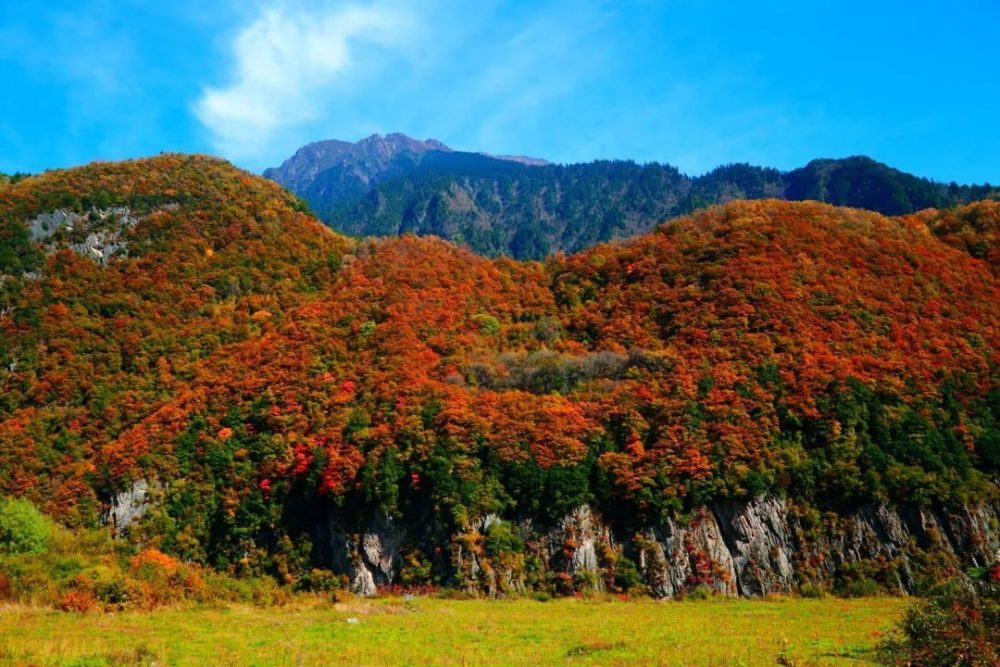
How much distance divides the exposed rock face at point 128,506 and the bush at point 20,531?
24.6 feet

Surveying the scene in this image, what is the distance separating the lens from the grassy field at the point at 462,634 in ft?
68.3

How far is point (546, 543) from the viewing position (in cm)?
4281

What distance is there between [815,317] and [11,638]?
184 feet

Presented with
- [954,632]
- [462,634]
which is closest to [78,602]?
[462,634]

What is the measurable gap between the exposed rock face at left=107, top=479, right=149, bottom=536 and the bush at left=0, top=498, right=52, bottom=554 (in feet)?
24.6

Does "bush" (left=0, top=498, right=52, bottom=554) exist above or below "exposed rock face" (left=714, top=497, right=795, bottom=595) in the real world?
above

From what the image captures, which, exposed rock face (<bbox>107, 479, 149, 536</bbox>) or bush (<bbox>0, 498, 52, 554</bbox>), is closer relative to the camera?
bush (<bbox>0, 498, 52, 554</bbox>)

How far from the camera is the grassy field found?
819 inches

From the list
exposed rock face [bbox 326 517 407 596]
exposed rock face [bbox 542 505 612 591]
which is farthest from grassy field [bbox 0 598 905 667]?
exposed rock face [bbox 326 517 407 596]

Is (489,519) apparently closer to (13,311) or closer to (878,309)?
(878,309)

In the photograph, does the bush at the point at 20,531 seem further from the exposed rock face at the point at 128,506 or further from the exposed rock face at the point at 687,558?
the exposed rock face at the point at 687,558

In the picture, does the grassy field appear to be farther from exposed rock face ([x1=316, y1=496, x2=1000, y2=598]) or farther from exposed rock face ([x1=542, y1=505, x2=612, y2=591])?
exposed rock face ([x1=542, y1=505, x2=612, y2=591])

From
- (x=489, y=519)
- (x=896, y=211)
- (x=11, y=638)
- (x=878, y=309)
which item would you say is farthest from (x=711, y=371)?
(x=896, y=211)

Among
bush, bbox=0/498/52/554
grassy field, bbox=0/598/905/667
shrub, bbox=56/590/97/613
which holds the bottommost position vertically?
A: grassy field, bbox=0/598/905/667
